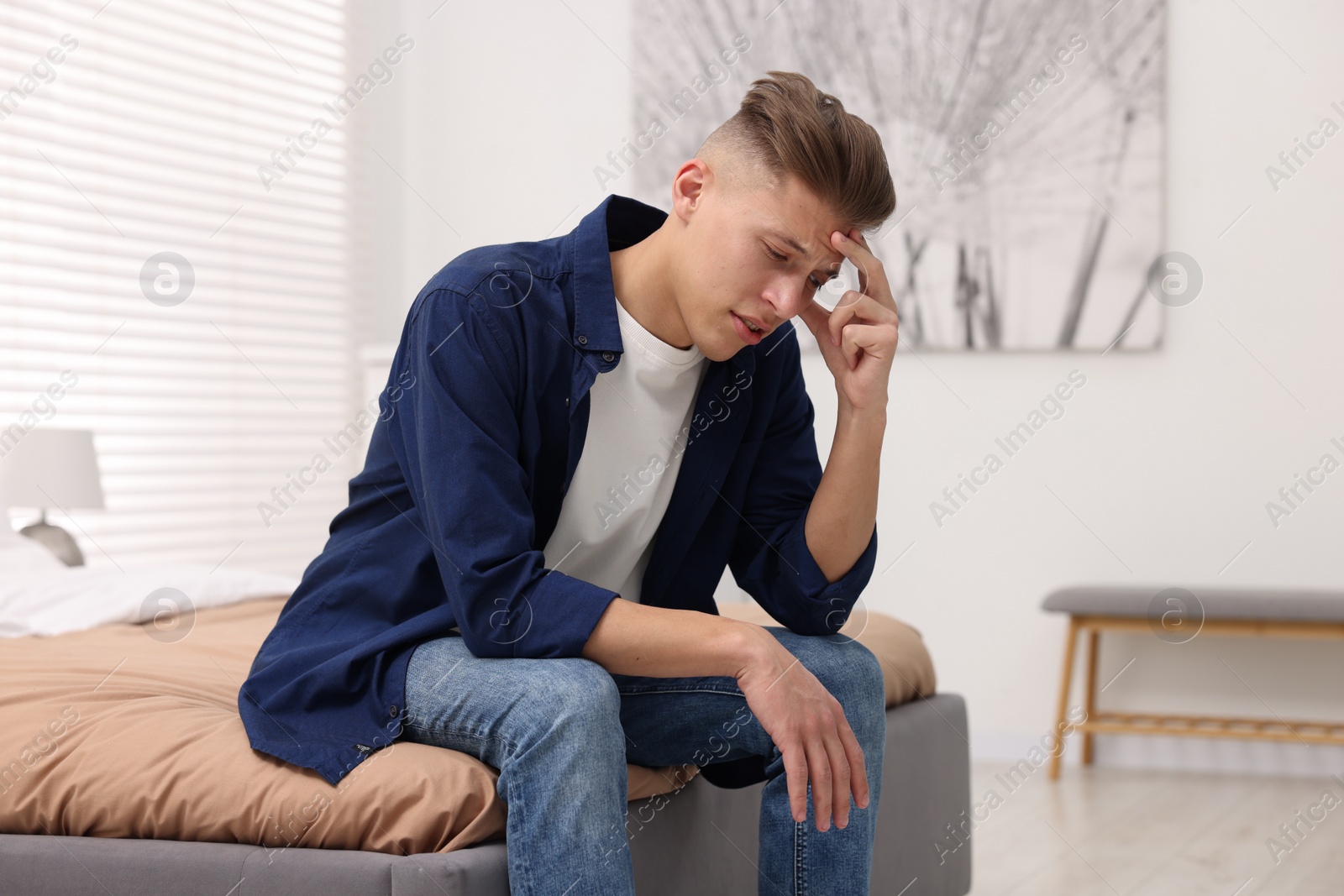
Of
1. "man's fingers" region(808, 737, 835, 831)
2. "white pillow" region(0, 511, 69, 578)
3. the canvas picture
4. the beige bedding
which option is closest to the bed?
the beige bedding

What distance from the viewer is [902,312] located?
11.7 feet

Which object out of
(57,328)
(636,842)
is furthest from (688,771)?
(57,328)

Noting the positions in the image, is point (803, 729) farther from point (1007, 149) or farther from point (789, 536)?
point (1007, 149)

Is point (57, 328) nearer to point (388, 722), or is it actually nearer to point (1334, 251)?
point (388, 722)

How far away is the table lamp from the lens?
2.84 metres

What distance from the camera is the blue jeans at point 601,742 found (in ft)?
3.29

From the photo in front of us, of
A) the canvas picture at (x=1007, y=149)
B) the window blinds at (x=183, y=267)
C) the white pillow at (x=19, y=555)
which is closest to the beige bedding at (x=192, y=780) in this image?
the white pillow at (x=19, y=555)

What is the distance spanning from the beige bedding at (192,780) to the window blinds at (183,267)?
1.76m

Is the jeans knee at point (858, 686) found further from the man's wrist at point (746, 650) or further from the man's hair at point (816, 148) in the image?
the man's hair at point (816, 148)

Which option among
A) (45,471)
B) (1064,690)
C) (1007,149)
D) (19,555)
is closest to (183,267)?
(45,471)

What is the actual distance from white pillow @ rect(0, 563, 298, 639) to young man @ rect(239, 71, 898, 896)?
79cm

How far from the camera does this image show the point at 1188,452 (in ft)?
10.9

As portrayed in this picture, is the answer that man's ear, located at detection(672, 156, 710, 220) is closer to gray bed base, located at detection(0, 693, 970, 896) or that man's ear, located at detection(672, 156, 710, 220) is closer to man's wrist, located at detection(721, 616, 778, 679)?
man's wrist, located at detection(721, 616, 778, 679)

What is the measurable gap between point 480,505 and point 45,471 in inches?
84.9
